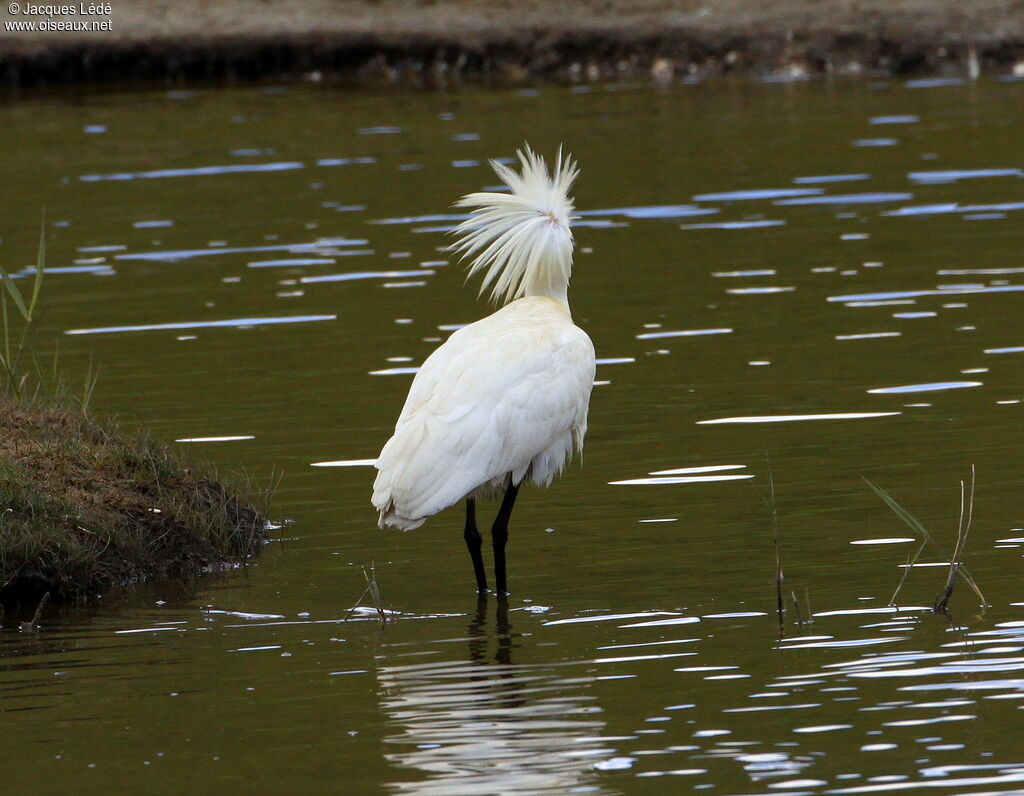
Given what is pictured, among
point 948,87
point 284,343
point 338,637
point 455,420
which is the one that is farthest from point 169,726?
point 948,87

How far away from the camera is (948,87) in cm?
2911

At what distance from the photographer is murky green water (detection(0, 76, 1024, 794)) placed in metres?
6.99

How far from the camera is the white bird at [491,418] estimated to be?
9.19m

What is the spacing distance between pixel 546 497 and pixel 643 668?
3543mm

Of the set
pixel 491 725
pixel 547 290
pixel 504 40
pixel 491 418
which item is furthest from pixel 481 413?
pixel 504 40

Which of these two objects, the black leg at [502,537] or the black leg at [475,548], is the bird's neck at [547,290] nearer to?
the black leg at [502,537]

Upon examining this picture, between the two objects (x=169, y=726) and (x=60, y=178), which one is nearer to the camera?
(x=169, y=726)

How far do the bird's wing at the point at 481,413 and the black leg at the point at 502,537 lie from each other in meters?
0.11

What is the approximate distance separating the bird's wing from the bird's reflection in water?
983 mm

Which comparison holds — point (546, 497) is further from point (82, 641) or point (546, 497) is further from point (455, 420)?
point (82, 641)

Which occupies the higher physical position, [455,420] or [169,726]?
[455,420]

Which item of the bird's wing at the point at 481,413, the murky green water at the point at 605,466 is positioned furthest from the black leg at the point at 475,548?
the bird's wing at the point at 481,413

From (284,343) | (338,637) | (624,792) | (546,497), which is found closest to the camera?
(624,792)

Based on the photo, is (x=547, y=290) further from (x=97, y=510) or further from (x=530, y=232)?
(x=97, y=510)
